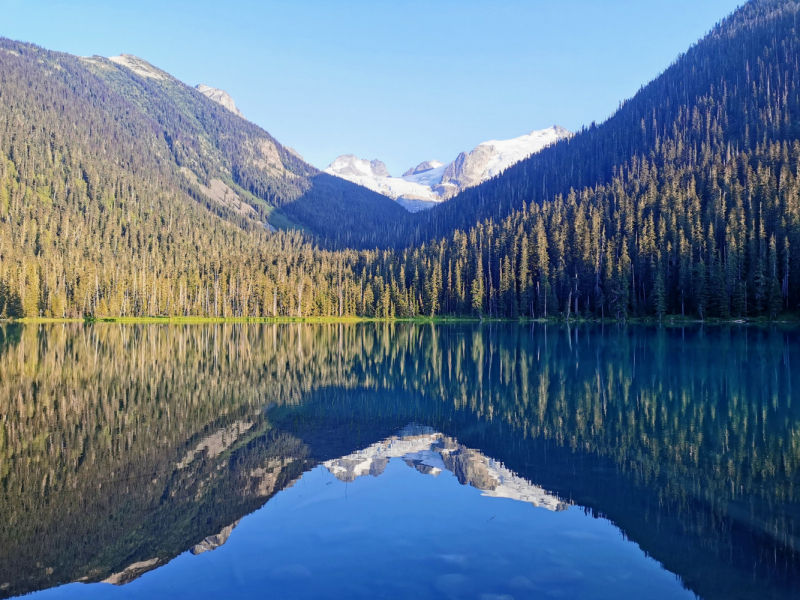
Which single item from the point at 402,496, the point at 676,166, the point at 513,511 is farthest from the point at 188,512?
the point at 676,166

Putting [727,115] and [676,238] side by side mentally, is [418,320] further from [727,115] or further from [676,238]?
[727,115]

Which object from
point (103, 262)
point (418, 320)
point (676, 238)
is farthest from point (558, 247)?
point (103, 262)

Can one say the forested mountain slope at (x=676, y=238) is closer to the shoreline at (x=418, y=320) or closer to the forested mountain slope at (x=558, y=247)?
the forested mountain slope at (x=558, y=247)

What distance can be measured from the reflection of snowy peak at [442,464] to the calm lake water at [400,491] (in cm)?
8

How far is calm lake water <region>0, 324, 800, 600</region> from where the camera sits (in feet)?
29.2

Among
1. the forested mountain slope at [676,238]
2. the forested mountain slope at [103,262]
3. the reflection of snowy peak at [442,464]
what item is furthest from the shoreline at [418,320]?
the reflection of snowy peak at [442,464]

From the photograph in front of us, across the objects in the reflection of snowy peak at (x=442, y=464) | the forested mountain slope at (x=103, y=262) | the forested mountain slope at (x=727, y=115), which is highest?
the forested mountain slope at (x=727, y=115)

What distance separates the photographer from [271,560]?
31.5ft

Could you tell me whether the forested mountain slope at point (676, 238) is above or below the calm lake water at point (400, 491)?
above

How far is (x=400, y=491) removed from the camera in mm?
13312

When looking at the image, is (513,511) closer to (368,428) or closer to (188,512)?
(188,512)

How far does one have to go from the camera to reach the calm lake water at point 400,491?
8.91 m

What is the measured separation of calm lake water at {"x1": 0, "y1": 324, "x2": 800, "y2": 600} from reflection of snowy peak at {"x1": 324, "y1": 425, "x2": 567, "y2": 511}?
81mm

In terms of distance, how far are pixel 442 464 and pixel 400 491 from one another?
2.29 m
